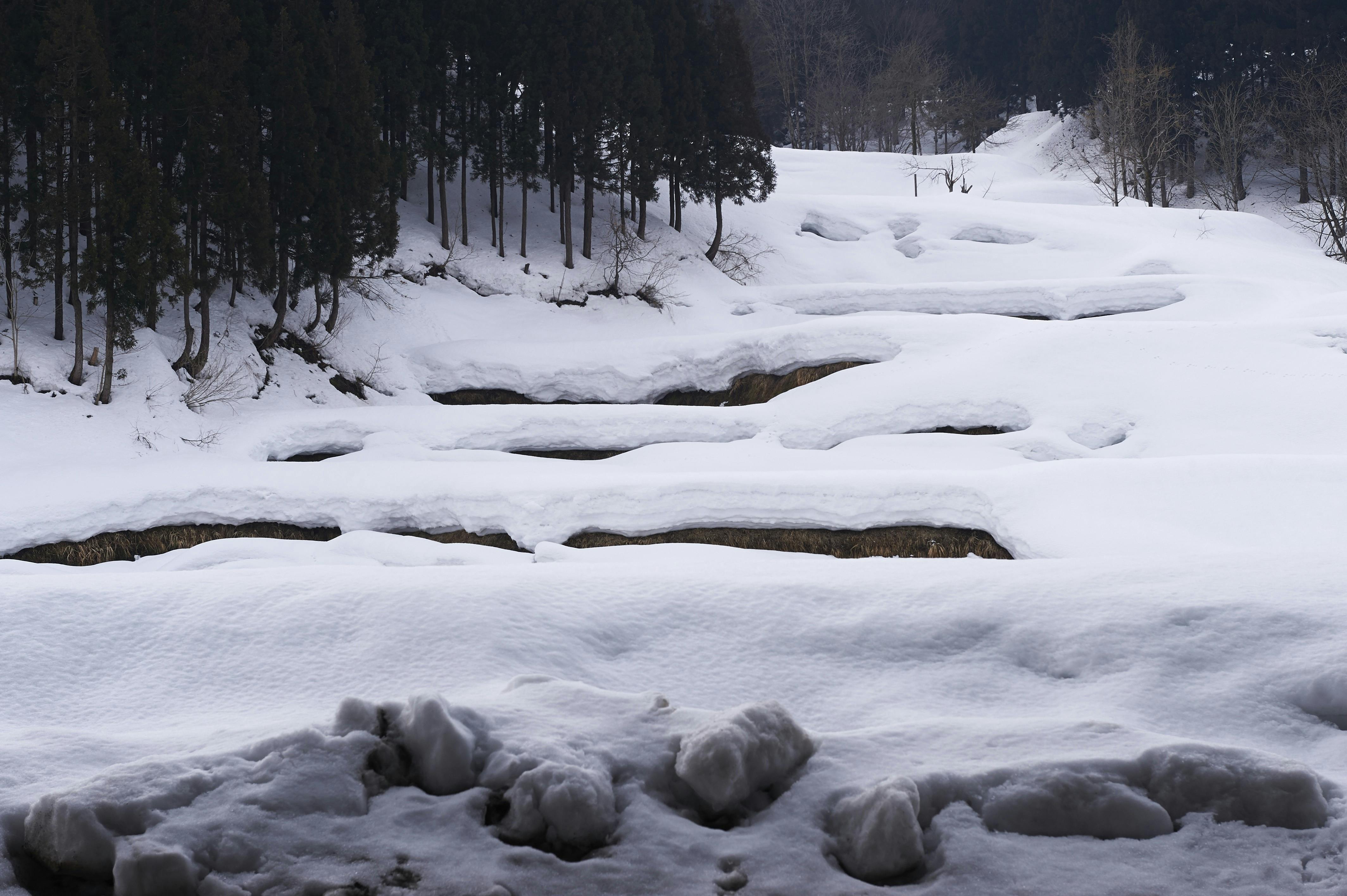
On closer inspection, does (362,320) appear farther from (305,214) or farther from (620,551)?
(620,551)

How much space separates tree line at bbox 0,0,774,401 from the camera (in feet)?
40.9

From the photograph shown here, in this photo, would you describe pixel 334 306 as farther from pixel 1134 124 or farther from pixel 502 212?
pixel 1134 124

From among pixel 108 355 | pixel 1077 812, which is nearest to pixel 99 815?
pixel 1077 812

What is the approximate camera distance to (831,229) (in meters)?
26.9

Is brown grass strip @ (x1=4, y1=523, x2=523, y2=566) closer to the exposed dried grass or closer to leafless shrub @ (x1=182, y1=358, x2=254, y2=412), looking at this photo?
the exposed dried grass

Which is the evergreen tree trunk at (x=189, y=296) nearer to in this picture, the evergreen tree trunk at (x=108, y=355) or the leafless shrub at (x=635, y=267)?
the evergreen tree trunk at (x=108, y=355)

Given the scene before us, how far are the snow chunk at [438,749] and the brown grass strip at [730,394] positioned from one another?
13.3 metres

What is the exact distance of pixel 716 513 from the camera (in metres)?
9.83

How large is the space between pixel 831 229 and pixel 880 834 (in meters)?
26.1

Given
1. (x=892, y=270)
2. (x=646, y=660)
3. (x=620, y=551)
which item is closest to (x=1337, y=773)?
(x=646, y=660)

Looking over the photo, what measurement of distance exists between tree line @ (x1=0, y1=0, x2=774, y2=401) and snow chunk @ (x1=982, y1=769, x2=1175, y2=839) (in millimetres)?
13220

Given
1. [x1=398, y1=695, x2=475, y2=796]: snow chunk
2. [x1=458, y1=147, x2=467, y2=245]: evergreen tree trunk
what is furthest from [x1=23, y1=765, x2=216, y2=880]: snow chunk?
[x1=458, y1=147, x2=467, y2=245]: evergreen tree trunk

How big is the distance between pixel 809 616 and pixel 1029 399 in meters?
10.4

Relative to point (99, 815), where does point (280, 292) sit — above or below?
above
